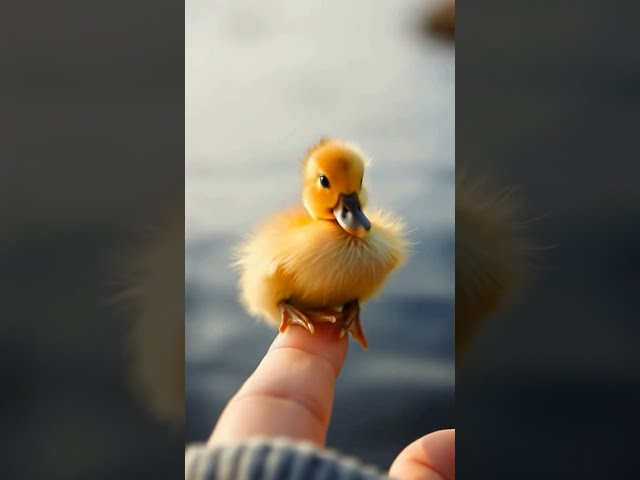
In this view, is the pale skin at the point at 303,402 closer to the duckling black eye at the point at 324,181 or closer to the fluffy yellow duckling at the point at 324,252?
the fluffy yellow duckling at the point at 324,252

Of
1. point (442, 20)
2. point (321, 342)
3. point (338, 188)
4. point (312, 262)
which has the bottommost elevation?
point (321, 342)

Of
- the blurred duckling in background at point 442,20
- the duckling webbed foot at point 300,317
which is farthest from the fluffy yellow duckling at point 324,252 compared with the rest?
the blurred duckling in background at point 442,20
